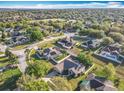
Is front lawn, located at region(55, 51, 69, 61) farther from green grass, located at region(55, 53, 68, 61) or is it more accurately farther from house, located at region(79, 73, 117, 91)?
house, located at region(79, 73, 117, 91)

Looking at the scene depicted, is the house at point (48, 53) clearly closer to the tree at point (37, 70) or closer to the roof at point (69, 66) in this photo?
the roof at point (69, 66)

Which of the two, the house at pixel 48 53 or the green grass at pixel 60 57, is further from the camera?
the house at pixel 48 53

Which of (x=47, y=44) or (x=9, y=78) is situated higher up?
(x=9, y=78)

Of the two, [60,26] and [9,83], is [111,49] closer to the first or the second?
[9,83]

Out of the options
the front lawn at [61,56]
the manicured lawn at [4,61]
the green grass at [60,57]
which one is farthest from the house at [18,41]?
the green grass at [60,57]

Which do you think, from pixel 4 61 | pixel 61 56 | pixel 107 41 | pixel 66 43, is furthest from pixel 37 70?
pixel 107 41

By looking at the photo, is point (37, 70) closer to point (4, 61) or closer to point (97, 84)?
point (97, 84)

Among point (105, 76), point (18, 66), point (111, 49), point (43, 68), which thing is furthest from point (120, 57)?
point (18, 66)
